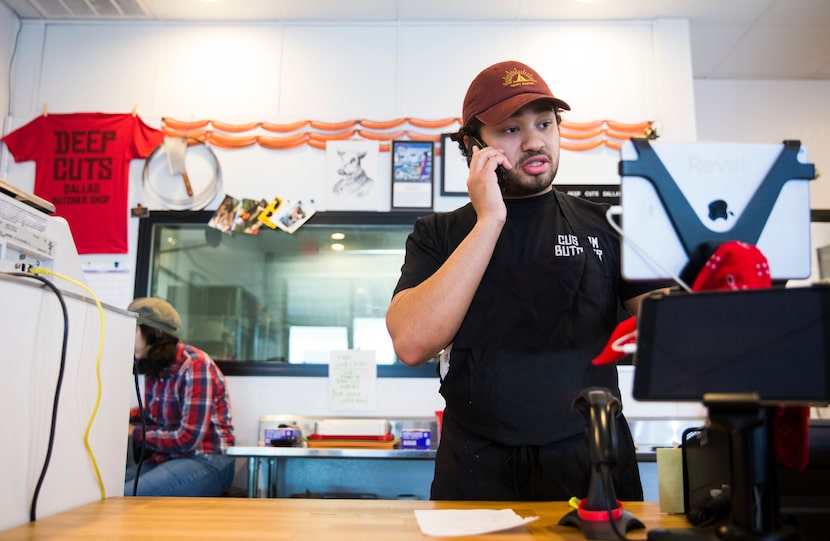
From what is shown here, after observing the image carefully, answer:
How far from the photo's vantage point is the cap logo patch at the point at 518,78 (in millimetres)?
1394

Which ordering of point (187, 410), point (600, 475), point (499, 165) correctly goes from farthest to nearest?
point (187, 410)
point (499, 165)
point (600, 475)

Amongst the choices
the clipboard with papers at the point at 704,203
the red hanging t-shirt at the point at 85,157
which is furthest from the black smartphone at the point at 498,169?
the red hanging t-shirt at the point at 85,157

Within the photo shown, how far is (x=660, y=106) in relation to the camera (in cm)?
351

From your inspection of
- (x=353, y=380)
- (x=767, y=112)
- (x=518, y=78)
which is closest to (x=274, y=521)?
(x=518, y=78)

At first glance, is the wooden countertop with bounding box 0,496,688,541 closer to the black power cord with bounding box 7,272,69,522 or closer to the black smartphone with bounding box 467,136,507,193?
the black power cord with bounding box 7,272,69,522

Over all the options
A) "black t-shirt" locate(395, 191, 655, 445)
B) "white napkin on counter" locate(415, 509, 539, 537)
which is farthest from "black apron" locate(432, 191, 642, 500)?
"white napkin on counter" locate(415, 509, 539, 537)

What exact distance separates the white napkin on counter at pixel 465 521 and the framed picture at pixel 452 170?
251 cm

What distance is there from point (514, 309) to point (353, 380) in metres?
2.13

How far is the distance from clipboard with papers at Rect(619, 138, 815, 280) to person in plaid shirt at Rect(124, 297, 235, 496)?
8.25 ft

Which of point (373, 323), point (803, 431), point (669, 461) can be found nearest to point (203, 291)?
point (373, 323)

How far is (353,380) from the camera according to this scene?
335 centimetres

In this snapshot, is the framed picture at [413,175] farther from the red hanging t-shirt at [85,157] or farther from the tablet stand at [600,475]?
the tablet stand at [600,475]

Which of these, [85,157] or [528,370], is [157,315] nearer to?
[85,157]

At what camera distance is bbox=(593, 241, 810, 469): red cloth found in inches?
30.8
